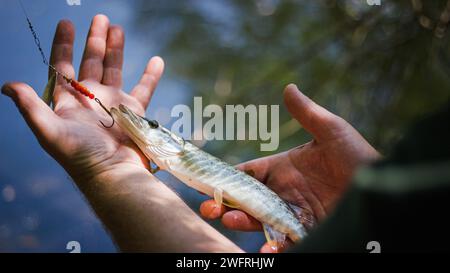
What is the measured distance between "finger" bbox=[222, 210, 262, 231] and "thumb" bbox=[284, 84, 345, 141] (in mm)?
332

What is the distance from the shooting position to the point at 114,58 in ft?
5.54

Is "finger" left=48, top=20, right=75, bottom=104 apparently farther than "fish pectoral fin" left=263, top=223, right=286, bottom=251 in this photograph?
Yes

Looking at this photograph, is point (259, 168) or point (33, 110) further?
point (259, 168)

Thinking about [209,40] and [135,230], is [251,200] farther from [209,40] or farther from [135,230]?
[209,40]

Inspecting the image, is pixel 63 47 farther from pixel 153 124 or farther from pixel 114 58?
pixel 153 124

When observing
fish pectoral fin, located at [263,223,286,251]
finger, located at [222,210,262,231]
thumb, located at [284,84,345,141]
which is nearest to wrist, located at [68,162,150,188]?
finger, located at [222,210,262,231]

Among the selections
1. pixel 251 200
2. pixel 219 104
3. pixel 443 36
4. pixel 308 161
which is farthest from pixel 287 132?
pixel 443 36

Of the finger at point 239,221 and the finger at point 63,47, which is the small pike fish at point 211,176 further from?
the finger at point 63,47

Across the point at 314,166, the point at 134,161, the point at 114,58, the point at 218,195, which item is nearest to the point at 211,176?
the point at 218,195

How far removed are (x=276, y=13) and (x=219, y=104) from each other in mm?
491

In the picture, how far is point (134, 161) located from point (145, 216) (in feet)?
0.93

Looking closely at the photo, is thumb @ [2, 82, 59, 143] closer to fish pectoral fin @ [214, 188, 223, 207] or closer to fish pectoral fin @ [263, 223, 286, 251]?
fish pectoral fin @ [214, 188, 223, 207]

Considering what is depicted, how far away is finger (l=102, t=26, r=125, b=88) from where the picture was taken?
5.46 feet

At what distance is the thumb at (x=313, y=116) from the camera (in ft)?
4.70
